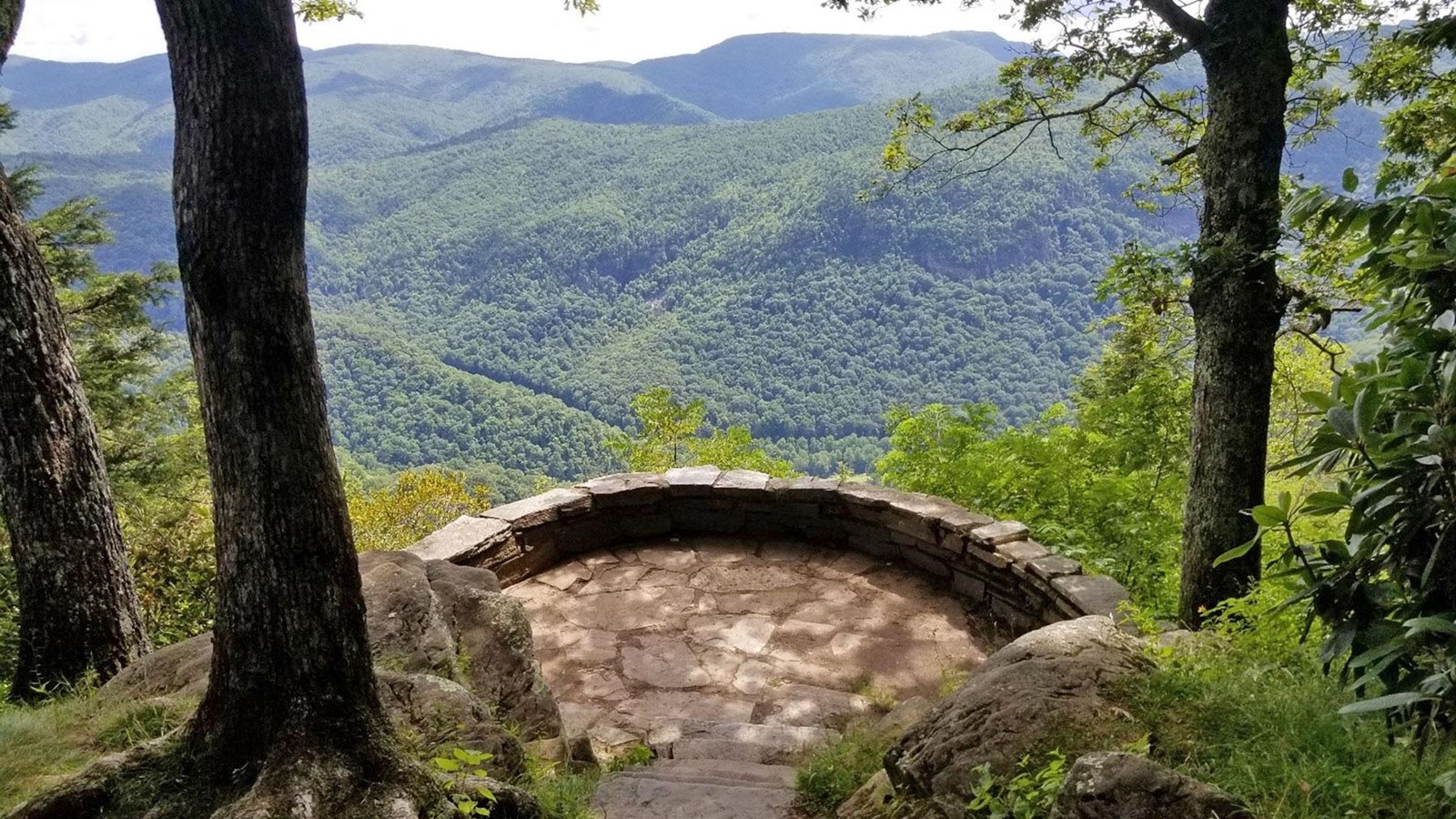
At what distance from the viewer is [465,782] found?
203cm

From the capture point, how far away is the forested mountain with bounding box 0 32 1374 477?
221 feet

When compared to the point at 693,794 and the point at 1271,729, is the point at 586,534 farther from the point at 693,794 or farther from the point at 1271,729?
the point at 1271,729

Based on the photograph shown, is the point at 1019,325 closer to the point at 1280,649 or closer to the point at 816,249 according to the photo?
the point at 816,249

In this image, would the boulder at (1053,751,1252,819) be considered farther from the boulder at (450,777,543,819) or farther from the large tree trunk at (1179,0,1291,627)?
the large tree trunk at (1179,0,1291,627)

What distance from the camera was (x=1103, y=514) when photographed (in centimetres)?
491

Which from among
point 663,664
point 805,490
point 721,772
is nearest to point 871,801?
point 721,772

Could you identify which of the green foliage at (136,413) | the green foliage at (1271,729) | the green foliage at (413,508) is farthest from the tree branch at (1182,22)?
the green foliage at (413,508)

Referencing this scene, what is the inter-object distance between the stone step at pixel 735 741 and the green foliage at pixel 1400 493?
224 cm

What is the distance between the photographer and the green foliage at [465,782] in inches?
77.3

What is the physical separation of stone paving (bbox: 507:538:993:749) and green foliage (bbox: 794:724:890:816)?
0.59 metres

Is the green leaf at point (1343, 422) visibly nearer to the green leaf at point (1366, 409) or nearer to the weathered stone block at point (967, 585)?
the green leaf at point (1366, 409)

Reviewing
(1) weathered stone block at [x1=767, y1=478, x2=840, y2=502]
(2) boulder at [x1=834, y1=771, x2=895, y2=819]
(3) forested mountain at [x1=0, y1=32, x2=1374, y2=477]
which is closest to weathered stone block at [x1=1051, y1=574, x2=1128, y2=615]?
(2) boulder at [x1=834, y1=771, x2=895, y2=819]

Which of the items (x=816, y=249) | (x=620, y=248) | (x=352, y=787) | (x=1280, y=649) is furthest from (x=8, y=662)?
(x=620, y=248)

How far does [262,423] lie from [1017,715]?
1890 millimetres
